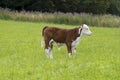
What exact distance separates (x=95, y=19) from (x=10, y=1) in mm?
23406

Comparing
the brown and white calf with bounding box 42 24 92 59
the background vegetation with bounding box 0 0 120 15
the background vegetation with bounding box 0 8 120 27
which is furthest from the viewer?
the background vegetation with bounding box 0 0 120 15

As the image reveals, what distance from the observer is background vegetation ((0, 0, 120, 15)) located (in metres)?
60.8

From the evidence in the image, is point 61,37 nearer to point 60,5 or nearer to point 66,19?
point 66,19

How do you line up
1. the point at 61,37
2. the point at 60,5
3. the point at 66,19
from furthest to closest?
the point at 60,5, the point at 66,19, the point at 61,37

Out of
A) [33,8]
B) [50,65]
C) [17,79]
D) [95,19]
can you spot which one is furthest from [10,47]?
[33,8]

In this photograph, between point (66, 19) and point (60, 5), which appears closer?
point (66, 19)

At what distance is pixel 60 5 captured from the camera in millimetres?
64125

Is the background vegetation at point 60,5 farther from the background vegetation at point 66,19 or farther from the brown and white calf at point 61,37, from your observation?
the brown and white calf at point 61,37

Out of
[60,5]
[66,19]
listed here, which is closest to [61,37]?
[66,19]

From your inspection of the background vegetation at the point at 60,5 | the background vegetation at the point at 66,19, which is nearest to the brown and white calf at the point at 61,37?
the background vegetation at the point at 66,19

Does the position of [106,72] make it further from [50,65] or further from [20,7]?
[20,7]

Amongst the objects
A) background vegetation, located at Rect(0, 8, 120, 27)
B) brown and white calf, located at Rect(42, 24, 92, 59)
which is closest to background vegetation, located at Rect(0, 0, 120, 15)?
background vegetation, located at Rect(0, 8, 120, 27)

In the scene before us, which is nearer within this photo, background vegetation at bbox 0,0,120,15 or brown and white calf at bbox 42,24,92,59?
brown and white calf at bbox 42,24,92,59

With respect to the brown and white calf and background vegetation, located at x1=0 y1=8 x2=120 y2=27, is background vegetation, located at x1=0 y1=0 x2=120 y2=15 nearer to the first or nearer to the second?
background vegetation, located at x1=0 y1=8 x2=120 y2=27
